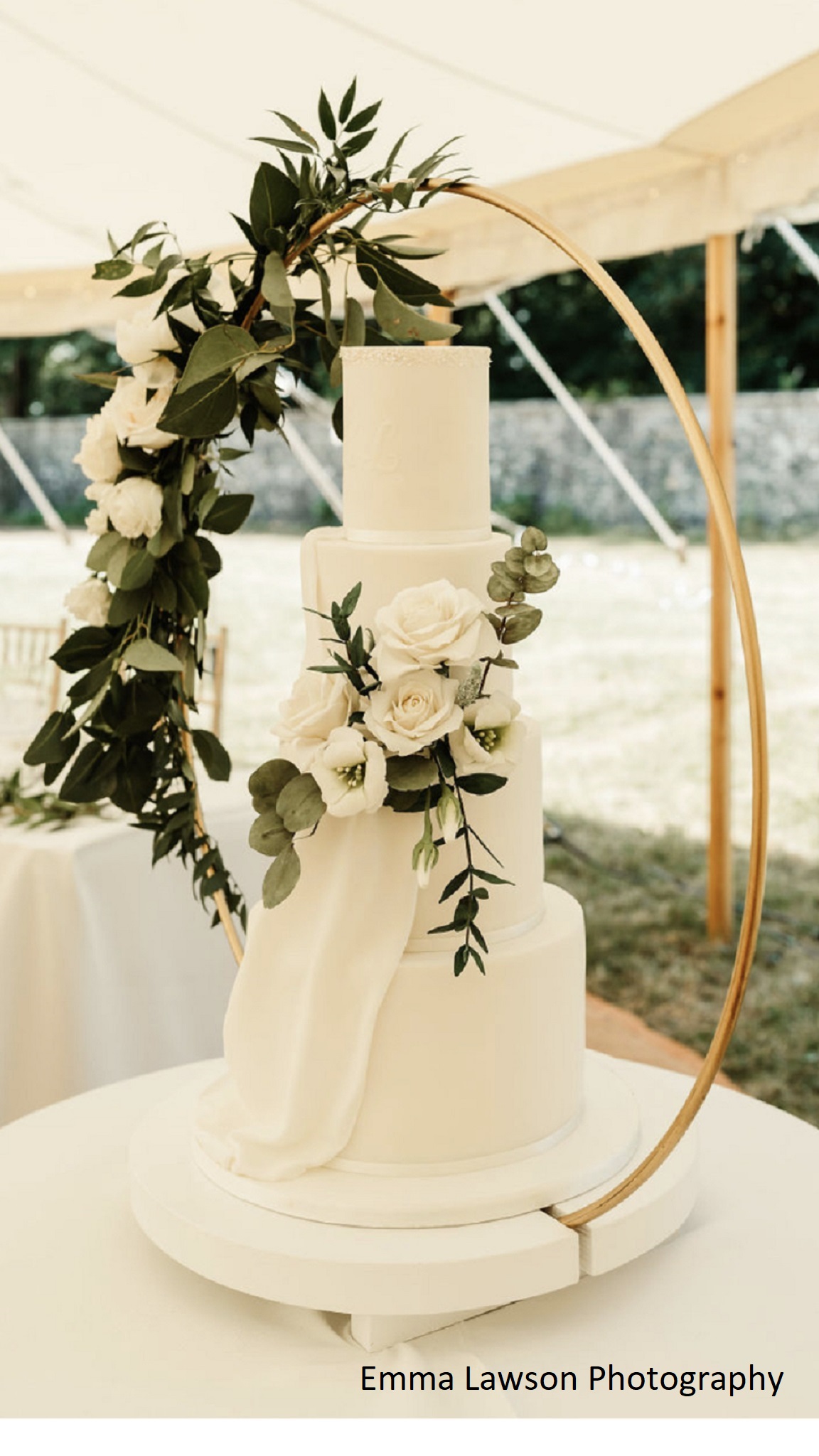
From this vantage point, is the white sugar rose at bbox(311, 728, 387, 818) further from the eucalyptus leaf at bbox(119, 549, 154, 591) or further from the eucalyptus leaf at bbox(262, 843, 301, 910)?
the eucalyptus leaf at bbox(119, 549, 154, 591)

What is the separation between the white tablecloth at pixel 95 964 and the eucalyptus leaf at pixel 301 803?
158cm

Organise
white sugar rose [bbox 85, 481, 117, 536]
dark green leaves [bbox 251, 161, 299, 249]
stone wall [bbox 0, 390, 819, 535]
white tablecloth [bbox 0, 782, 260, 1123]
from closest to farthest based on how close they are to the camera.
→ dark green leaves [bbox 251, 161, 299, 249] → white sugar rose [bbox 85, 481, 117, 536] → white tablecloth [bbox 0, 782, 260, 1123] → stone wall [bbox 0, 390, 819, 535]

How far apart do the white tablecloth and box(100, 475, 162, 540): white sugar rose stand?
52.6 inches

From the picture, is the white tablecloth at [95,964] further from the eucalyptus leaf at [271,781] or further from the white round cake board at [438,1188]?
the eucalyptus leaf at [271,781]

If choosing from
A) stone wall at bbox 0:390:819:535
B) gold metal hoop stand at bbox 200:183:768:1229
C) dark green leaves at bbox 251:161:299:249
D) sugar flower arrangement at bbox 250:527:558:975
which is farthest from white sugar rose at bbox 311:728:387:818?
stone wall at bbox 0:390:819:535

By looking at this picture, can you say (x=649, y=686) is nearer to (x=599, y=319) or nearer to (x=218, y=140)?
(x=218, y=140)

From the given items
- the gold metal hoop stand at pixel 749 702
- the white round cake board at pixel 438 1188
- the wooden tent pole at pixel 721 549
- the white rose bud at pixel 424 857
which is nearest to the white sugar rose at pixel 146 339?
the gold metal hoop stand at pixel 749 702

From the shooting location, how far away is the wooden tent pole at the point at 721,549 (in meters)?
3.82

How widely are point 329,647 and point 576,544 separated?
11196 millimetres

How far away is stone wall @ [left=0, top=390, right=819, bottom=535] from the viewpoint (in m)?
12.0

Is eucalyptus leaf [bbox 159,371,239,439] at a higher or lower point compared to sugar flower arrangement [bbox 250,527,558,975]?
higher

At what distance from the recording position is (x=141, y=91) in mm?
3500
